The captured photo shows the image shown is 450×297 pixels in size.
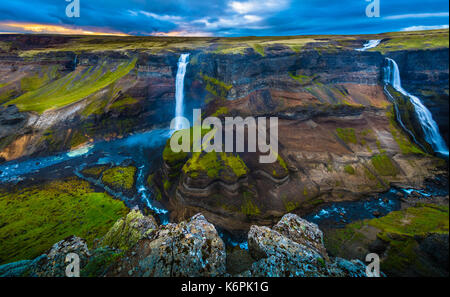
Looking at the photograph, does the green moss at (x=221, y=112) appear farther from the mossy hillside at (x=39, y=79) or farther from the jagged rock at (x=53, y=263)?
the mossy hillside at (x=39, y=79)

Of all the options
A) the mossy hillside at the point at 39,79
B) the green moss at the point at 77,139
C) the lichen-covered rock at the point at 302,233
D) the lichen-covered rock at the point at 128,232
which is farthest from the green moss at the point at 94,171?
the mossy hillside at the point at 39,79

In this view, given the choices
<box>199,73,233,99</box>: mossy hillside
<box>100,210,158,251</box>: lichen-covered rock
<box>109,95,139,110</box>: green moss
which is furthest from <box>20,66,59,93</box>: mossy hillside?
<box>100,210,158,251</box>: lichen-covered rock

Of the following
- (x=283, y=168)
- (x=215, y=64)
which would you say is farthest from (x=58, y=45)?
(x=283, y=168)

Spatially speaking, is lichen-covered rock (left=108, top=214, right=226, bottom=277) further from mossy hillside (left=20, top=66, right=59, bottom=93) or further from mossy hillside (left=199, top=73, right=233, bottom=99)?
mossy hillside (left=20, top=66, right=59, bottom=93)

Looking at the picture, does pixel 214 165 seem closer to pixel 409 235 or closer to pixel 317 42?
pixel 409 235

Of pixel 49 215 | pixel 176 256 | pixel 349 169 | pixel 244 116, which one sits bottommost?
pixel 49 215

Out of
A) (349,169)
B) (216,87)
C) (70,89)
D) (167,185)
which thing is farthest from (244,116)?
(70,89)

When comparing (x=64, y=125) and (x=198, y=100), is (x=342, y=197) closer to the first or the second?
(x=198, y=100)
